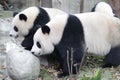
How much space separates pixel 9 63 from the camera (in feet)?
21.4

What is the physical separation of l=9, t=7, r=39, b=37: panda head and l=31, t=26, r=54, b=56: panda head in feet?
3.12

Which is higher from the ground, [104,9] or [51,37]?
[104,9]

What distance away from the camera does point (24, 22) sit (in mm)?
7965

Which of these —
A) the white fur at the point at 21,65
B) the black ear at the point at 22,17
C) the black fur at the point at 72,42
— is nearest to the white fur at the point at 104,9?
the black fur at the point at 72,42

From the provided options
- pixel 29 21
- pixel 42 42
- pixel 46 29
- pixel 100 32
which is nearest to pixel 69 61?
pixel 42 42

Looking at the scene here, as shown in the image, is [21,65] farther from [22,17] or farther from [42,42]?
[22,17]

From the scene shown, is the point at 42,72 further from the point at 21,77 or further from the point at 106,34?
the point at 106,34

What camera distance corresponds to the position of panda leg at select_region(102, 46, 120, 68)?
743cm

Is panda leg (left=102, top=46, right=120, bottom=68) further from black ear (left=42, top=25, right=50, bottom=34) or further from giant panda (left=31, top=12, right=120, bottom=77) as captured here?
black ear (left=42, top=25, right=50, bottom=34)

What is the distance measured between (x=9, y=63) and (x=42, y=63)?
1174 millimetres

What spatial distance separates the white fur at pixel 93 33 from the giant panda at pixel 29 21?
2.38ft

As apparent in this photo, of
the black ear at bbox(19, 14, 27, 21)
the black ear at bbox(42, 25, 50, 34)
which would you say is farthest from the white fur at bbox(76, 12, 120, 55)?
the black ear at bbox(19, 14, 27, 21)

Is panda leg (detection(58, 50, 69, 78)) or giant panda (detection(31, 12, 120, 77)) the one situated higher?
giant panda (detection(31, 12, 120, 77))

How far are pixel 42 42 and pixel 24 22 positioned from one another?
1.14 m
